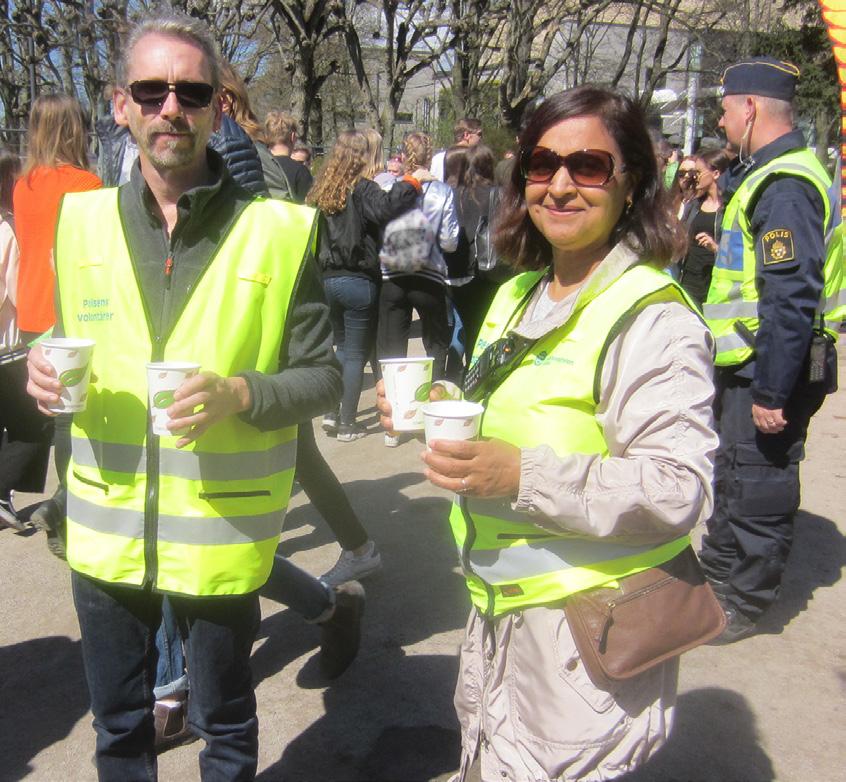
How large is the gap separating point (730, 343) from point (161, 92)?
248 cm

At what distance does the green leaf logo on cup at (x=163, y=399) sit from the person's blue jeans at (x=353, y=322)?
429 cm

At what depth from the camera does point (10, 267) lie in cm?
440

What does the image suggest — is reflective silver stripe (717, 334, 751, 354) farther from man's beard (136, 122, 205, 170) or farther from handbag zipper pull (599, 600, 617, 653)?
man's beard (136, 122, 205, 170)

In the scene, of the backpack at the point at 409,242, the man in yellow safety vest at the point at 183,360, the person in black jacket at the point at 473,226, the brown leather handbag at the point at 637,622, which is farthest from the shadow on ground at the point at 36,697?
the person in black jacket at the point at 473,226

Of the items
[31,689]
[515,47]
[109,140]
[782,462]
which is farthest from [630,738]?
[515,47]

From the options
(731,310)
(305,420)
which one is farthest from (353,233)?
(305,420)

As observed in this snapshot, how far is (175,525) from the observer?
6.73 feet

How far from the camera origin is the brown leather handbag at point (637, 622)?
1655 mm

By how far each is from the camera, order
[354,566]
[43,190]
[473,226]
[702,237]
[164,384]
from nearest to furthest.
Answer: [164,384]
[354,566]
[43,190]
[702,237]
[473,226]

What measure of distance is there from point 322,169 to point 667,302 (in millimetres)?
4683

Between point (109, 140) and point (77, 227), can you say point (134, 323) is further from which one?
point (109, 140)

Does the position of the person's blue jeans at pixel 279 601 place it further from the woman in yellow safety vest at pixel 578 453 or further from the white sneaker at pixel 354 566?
the woman in yellow safety vest at pixel 578 453

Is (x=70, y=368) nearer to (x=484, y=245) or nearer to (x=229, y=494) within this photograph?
(x=229, y=494)

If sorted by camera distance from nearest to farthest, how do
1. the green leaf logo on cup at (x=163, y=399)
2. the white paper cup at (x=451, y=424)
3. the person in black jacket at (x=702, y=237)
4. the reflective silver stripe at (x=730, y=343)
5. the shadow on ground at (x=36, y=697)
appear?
the white paper cup at (x=451, y=424) → the green leaf logo on cup at (x=163, y=399) → the shadow on ground at (x=36, y=697) → the reflective silver stripe at (x=730, y=343) → the person in black jacket at (x=702, y=237)
